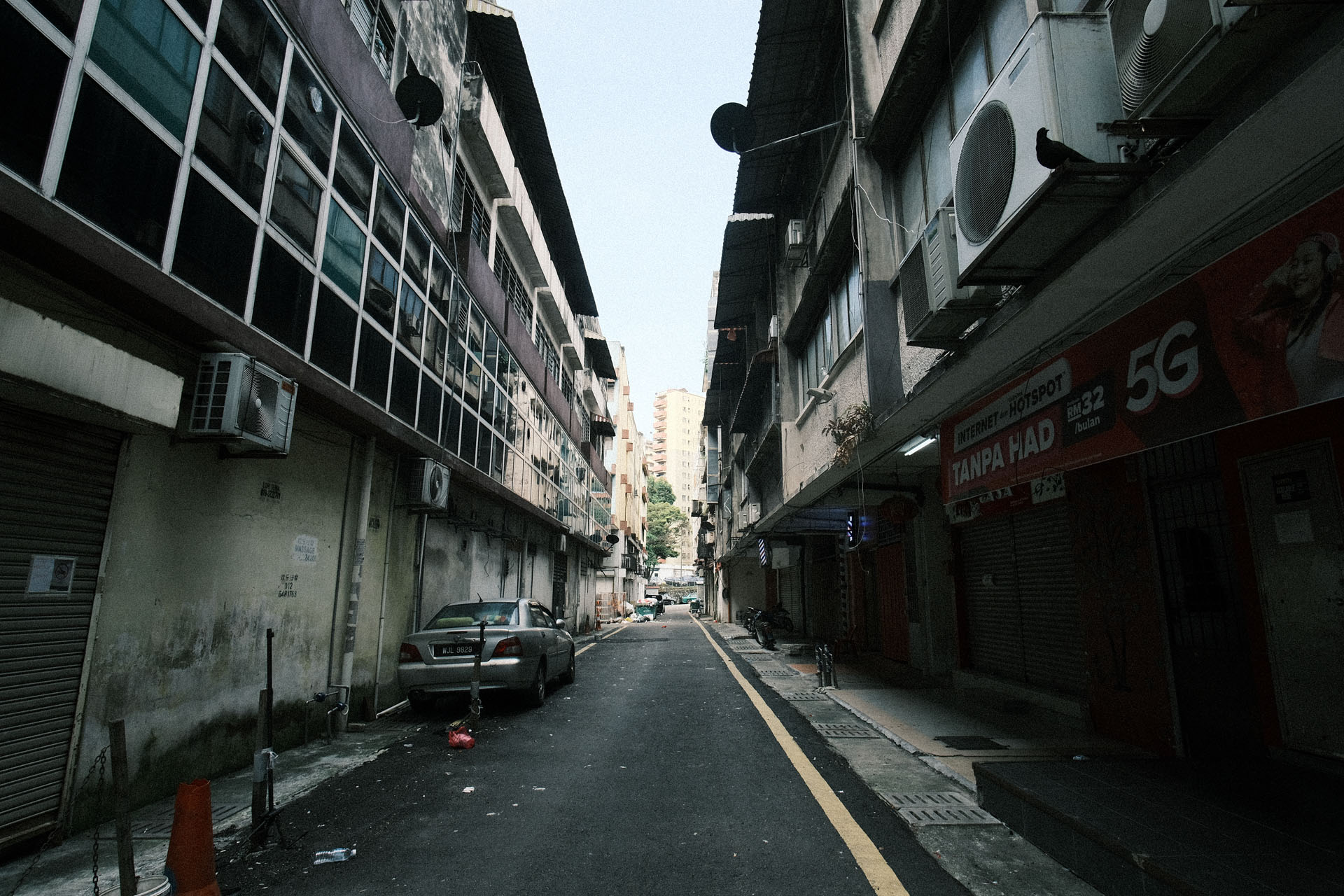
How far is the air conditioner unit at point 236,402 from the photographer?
525 cm

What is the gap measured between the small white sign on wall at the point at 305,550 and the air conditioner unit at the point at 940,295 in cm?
675

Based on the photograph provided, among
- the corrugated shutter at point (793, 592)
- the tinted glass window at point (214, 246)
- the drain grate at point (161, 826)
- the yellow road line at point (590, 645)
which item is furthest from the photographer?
the corrugated shutter at point (793, 592)

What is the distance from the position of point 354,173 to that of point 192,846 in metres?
7.36

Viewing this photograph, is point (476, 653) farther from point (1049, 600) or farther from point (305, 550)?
point (1049, 600)

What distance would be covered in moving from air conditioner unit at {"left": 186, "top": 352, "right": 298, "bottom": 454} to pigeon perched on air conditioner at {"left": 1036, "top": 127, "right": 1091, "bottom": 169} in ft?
19.5

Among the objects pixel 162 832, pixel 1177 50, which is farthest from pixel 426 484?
pixel 1177 50

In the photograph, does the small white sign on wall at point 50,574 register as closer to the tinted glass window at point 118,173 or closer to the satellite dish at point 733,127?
the tinted glass window at point 118,173

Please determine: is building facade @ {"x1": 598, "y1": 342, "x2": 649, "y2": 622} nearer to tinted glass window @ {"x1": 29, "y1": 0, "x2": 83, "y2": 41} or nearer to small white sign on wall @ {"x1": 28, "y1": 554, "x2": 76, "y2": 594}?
small white sign on wall @ {"x1": 28, "y1": 554, "x2": 76, "y2": 594}

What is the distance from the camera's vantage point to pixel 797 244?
1323cm

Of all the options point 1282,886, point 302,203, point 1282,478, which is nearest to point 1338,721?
point 1282,478

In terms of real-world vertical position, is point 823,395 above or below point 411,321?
below

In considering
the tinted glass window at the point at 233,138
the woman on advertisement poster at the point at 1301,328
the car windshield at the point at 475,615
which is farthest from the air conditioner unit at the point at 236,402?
the woman on advertisement poster at the point at 1301,328

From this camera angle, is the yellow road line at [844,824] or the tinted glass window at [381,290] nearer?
the yellow road line at [844,824]

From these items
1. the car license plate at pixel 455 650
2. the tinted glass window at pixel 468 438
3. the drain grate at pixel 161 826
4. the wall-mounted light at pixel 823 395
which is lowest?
the drain grate at pixel 161 826
